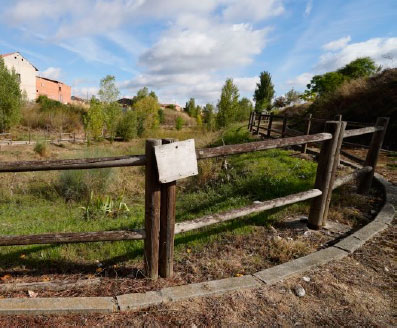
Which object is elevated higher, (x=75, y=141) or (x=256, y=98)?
(x=256, y=98)

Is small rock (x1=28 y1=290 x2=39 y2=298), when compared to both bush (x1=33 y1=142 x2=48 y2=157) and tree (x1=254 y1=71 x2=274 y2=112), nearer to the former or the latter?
bush (x1=33 y1=142 x2=48 y2=157)

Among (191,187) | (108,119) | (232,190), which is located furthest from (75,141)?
(232,190)

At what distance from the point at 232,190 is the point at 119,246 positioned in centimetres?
278

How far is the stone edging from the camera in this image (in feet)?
6.31

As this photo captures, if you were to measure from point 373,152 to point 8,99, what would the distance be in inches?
1136

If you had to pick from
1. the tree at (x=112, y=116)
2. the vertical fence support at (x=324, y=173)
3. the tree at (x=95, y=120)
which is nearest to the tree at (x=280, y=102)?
the tree at (x=112, y=116)

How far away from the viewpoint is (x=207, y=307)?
201cm

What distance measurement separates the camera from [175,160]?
214 centimetres

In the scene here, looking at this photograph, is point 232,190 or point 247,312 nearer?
point 247,312

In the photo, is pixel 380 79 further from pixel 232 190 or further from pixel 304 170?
pixel 232 190

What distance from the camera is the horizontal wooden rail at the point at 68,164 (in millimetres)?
2098

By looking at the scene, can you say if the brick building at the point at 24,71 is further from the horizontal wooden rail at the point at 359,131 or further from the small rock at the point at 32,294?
the horizontal wooden rail at the point at 359,131

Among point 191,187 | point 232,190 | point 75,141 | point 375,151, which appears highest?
point 375,151

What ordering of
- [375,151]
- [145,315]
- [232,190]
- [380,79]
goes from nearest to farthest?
1. [145,315]
2. [375,151]
3. [232,190]
4. [380,79]
